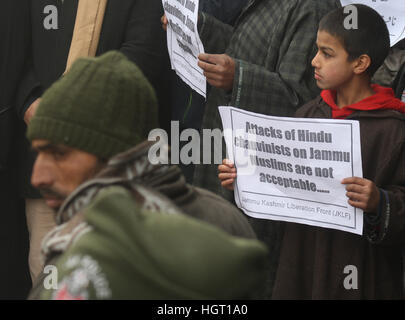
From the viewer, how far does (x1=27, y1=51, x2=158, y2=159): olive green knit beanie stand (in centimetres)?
215

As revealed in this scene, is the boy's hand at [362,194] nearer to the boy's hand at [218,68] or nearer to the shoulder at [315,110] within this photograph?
the shoulder at [315,110]

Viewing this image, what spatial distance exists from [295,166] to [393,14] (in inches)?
49.0

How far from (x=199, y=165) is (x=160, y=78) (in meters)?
0.59

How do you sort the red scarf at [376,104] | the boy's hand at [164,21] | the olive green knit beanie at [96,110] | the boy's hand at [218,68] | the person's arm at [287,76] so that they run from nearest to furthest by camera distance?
the olive green knit beanie at [96,110], the red scarf at [376,104], the boy's hand at [218,68], the person's arm at [287,76], the boy's hand at [164,21]

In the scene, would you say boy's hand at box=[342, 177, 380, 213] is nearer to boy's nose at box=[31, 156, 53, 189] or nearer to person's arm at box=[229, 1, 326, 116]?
person's arm at box=[229, 1, 326, 116]

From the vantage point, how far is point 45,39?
4.37 meters

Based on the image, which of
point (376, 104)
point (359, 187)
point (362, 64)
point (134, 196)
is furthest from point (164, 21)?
point (134, 196)

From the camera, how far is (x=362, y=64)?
3512 millimetres

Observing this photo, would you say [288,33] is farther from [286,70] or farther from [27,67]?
[27,67]

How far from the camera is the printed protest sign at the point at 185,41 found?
3814mm

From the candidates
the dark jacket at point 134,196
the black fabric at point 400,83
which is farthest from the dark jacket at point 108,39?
the dark jacket at point 134,196

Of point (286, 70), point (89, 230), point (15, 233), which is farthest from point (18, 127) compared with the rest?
point (89, 230)

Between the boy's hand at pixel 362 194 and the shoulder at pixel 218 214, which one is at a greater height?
the shoulder at pixel 218 214

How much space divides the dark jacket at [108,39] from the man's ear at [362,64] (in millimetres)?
1241
